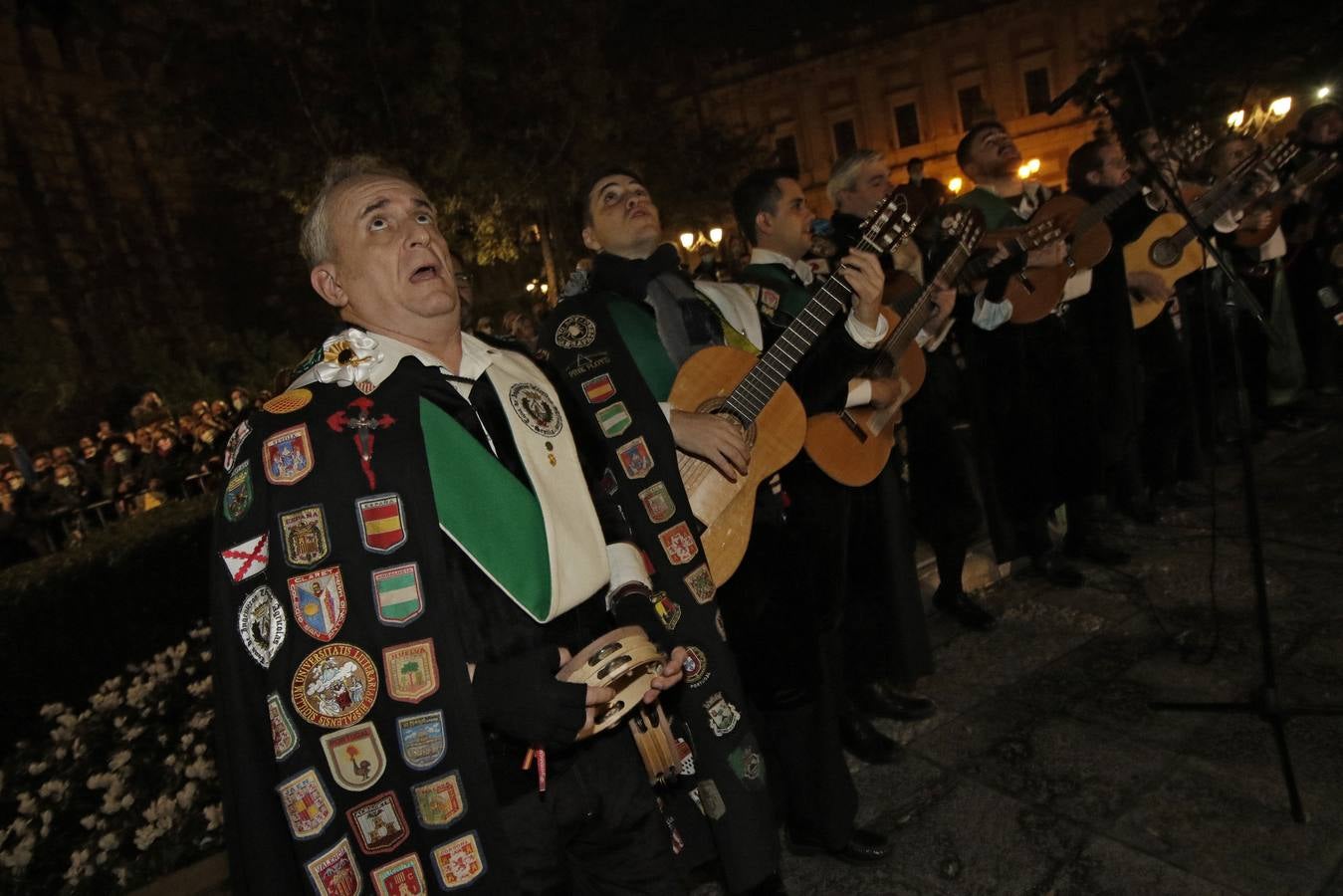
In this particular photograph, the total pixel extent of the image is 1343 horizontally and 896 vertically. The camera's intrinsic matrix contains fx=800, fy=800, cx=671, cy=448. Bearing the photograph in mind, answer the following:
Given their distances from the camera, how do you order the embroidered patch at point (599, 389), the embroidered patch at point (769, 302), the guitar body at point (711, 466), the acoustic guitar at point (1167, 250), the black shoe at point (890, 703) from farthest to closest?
the acoustic guitar at point (1167, 250) < the black shoe at point (890, 703) < the embroidered patch at point (769, 302) < the guitar body at point (711, 466) < the embroidered patch at point (599, 389)

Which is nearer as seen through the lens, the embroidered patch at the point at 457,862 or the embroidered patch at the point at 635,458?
the embroidered patch at the point at 457,862

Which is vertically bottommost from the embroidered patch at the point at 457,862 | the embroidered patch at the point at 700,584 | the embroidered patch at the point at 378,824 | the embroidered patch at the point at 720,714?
the embroidered patch at the point at 720,714

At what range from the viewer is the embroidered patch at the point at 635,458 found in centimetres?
224

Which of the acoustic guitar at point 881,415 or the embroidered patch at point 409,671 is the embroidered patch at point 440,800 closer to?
the embroidered patch at point 409,671

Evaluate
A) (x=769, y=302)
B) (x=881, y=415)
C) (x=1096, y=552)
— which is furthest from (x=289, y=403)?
(x=1096, y=552)

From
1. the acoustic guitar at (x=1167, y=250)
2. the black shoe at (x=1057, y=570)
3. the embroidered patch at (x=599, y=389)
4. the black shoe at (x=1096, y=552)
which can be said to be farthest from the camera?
the acoustic guitar at (x=1167, y=250)

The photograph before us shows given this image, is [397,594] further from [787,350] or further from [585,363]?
[787,350]

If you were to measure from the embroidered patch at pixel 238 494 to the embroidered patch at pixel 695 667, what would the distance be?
3.83 feet

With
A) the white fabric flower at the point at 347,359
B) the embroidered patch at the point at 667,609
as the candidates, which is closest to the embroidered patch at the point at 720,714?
the embroidered patch at the point at 667,609

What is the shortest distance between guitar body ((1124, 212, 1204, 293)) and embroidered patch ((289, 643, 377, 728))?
552 centimetres

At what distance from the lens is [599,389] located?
2.36 metres

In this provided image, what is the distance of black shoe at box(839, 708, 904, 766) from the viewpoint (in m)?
3.35

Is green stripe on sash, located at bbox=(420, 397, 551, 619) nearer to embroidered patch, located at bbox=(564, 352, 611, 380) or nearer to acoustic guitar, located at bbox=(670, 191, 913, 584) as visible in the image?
embroidered patch, located at bbox=(564, 352, 611, 380)

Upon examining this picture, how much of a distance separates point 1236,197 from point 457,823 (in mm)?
5752
